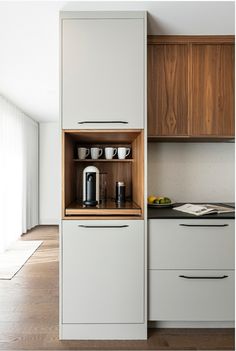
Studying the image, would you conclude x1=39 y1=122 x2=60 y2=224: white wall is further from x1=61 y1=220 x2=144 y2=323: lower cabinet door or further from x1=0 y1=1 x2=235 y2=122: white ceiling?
x1=61 y1=220 x2=144 y2=323: lower cabinet door

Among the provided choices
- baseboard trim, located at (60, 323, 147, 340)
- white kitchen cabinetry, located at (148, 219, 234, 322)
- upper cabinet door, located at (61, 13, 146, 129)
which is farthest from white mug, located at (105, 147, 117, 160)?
baseboard trim, located at (60, 323, 147, 340)

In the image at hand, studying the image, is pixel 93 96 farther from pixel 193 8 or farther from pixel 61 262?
pixel 61 262

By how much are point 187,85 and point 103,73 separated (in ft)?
2.42

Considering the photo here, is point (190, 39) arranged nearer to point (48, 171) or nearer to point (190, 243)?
point (190, 243)

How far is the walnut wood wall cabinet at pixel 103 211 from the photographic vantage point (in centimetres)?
218

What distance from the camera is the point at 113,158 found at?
279 centimetres

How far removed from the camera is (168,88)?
2.52 m

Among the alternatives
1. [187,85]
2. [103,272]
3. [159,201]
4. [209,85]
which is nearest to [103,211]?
[103,272]

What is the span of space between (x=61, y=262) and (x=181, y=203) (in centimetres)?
126

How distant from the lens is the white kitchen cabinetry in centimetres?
221

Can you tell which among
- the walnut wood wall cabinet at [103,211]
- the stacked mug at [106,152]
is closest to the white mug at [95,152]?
the stacked mug at [106,152]

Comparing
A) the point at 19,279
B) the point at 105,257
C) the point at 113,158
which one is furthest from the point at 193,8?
the point at 19,279

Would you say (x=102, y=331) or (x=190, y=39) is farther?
(x=190, y=39)

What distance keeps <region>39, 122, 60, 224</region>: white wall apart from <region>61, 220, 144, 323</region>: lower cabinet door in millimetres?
5217
